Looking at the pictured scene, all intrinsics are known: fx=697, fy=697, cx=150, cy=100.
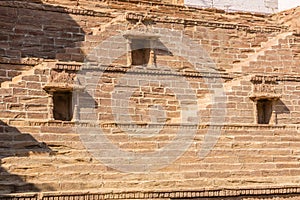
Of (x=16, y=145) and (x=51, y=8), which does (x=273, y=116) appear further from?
(x=16, y=145)

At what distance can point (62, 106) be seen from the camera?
1518cm

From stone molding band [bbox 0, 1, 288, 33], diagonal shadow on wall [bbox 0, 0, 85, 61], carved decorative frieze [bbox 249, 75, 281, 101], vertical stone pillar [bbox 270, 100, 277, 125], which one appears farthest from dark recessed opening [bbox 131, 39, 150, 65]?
vertical stone pillar [bbox 270, 100, 277, 125]

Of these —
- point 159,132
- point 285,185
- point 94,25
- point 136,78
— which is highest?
point 94,25

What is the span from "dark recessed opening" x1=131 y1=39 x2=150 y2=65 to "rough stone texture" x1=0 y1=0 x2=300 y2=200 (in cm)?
26

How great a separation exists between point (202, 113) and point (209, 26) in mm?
4269

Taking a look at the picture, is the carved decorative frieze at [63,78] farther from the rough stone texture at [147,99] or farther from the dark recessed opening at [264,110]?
the dark recessed opening at [264,110]

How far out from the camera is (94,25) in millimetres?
18094

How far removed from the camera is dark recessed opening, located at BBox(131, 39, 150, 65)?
17.4 m

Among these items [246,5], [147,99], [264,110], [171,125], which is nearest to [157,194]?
[171,125]

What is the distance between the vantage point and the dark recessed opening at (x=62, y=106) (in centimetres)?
1483

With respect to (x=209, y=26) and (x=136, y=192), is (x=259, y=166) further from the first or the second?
(x=209, y=26)

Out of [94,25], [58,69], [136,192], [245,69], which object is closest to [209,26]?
[245,69]

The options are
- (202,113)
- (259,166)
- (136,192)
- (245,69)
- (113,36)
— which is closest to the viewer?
(136,192)

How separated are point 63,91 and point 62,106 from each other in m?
0.42
